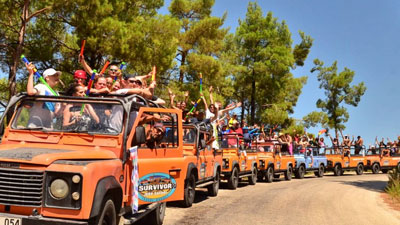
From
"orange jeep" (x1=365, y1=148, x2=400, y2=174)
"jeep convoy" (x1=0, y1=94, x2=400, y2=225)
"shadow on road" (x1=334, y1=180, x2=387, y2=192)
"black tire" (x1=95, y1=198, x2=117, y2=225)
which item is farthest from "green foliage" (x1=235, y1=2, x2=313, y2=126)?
"black tire" (x1=95, y1=198, x2=117, y2=225)

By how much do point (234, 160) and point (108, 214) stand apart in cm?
1046

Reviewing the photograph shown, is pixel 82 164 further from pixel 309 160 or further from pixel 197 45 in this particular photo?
pixel 197 45

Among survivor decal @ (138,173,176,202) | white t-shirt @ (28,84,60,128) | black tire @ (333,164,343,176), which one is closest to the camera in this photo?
white t-shirt @ (28,84,60,128)

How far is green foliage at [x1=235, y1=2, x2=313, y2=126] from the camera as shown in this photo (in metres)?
34.0

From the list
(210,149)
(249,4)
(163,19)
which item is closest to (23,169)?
(210,149)

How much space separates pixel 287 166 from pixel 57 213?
17813 mm

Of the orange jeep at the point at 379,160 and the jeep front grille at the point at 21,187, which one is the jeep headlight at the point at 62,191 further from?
the orange jeep at the point at 379,160

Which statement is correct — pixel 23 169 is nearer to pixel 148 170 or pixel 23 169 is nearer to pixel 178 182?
pixel 148 170

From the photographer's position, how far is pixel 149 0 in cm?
2178

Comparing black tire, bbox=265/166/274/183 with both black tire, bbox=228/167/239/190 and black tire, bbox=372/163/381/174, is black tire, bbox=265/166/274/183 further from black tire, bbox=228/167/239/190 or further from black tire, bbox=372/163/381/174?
black tire, bbox=372/163/381/174

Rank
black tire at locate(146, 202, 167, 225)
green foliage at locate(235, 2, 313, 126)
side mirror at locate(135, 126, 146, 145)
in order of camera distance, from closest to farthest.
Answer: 1. side mirror at locate(135, 126, 146, 145)
2. black tire at locate(146, 202, 167, 225)
3. green foliage at locate(235, 2, 313, 126)

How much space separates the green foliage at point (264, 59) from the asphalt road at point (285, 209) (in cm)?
2048

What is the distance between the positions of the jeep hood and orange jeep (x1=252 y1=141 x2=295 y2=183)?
46.6ft

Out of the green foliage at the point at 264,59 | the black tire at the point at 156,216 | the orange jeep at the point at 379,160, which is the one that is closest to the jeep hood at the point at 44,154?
the black tire at the point at 156,216
